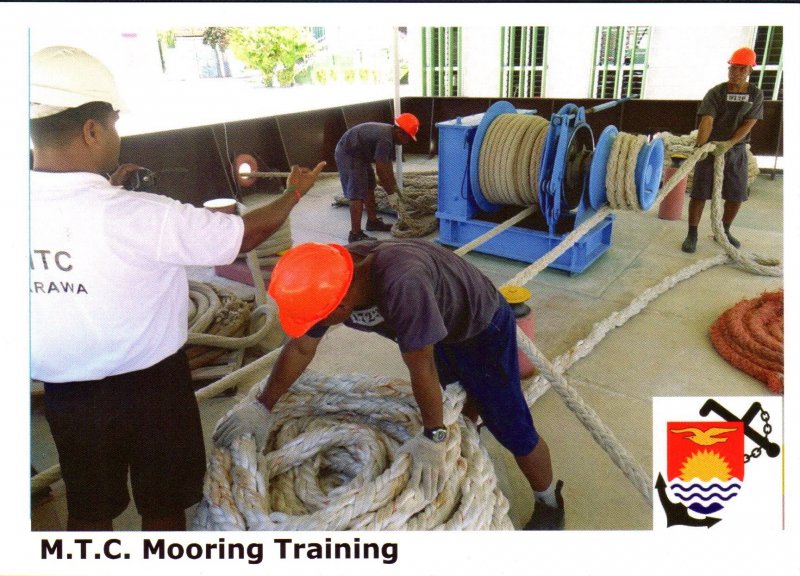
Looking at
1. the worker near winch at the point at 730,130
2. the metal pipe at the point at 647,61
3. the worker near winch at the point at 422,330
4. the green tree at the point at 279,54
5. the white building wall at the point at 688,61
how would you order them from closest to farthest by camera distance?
the worker near winch at the point at 422,330 → the worker near winch at the point at 730,130 → the metal pipe at the point at 647,61 → the white building wall at the point at 688,61 → the green tree at the point at 279,54

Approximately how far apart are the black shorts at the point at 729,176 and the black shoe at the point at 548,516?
318cm

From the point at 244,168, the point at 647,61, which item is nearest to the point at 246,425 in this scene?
the point at 244,168

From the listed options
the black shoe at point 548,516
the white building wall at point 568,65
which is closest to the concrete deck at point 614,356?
the black shoe at point 548,516

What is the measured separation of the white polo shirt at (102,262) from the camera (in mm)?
1171

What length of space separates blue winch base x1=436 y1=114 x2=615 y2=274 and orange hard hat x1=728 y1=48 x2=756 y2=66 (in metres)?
1.27

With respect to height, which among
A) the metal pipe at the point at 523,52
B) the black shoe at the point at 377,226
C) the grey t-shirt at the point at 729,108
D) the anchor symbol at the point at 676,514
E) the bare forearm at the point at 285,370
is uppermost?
the metal pipe at the point at 523,52

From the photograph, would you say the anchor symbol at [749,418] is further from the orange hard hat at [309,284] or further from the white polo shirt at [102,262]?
the white polo shirt at [102,262]

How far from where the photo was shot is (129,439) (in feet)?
4.59

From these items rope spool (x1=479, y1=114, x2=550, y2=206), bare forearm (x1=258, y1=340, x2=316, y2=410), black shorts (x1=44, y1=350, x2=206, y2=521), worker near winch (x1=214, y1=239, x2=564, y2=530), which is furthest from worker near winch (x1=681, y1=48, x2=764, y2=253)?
black shorts (x1=44, y1=350, x2=206, y2=521)

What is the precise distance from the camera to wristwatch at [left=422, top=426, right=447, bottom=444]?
152cm

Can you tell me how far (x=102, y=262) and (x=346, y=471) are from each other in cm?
97

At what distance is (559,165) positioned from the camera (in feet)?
11.8

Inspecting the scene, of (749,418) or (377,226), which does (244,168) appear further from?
(749,418)
